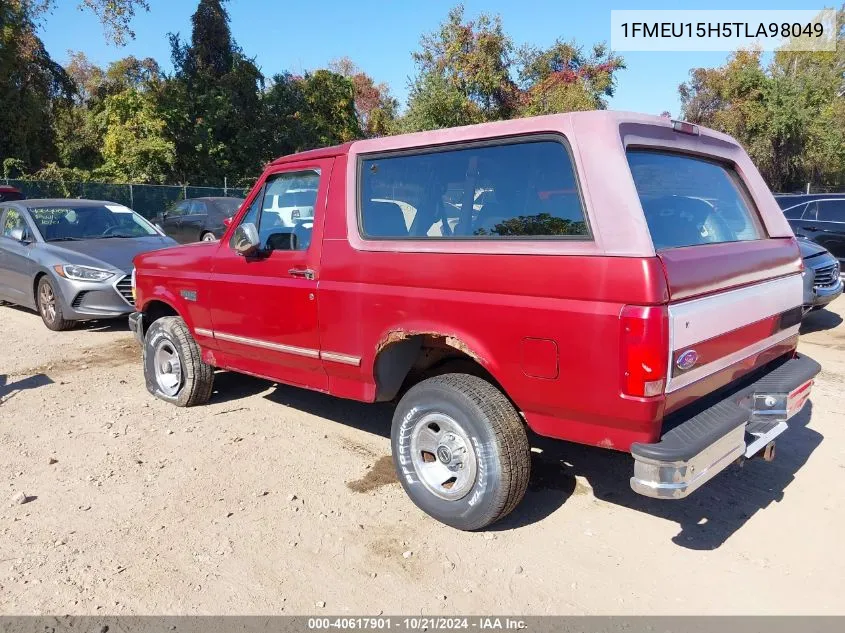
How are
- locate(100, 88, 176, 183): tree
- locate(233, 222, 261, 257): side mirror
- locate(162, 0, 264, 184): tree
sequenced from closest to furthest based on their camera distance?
locate(233, 222, 261, 257): side mirror < locate(100, 88, 176, 183): tree < locate(162, 0, 264, 184): tree

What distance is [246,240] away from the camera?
421cm

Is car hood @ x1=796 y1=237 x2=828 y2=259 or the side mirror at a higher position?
the side mirror

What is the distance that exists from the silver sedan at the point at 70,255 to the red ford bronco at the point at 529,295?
161 inches

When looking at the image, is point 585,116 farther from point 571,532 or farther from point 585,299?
point 571,532

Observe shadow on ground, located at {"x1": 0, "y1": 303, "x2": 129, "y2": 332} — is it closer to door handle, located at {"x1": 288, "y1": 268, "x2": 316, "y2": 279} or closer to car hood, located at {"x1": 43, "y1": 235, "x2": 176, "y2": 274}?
car hood, located at {"x1": 43, "y1": 235, "x2": 176, "y2": 274}

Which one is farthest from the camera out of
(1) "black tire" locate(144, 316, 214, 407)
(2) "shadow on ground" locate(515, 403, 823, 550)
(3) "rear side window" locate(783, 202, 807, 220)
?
(3) "rear side window" locate(783, 202, 807, 220)

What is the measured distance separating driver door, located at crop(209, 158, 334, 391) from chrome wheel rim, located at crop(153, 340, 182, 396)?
0.73 meters

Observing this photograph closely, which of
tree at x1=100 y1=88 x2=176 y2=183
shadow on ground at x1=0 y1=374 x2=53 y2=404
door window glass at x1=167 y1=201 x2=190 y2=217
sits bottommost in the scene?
shadow on ground at x1=0 y1=374 x2=53 y2=404

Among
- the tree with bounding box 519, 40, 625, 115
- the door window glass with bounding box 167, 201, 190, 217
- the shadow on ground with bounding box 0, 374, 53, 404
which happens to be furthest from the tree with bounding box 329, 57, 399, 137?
the shadow on ground with bounding box 0, 374, 53, 404

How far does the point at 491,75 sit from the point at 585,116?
2779cm

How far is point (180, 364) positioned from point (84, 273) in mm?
3444

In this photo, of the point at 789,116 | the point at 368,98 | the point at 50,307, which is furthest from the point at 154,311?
the point at 368,98

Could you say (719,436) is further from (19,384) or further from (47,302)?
(47,302)

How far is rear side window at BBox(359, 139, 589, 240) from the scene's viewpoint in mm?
3000
